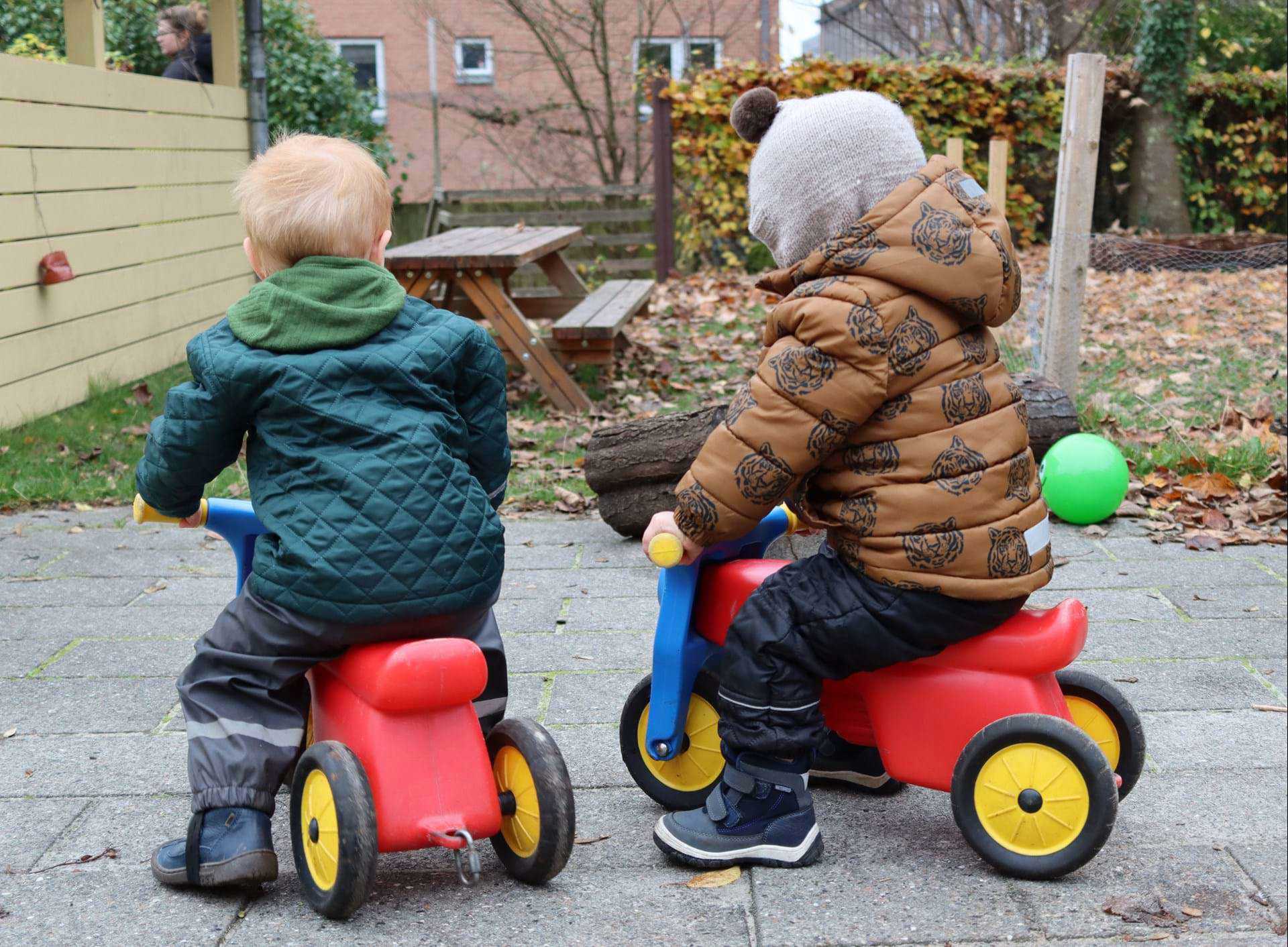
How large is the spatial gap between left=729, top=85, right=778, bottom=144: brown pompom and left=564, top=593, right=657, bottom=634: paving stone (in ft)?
5.51

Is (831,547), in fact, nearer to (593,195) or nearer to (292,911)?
(292,911)

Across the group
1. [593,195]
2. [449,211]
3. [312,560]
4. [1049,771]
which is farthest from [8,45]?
[1049,771]

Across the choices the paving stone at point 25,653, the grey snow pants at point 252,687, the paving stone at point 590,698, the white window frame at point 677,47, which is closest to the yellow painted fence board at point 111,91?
the paving stone at point 25,653

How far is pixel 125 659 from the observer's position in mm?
3578

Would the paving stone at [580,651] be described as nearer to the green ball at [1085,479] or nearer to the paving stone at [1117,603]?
the paving stone at [1117,603]

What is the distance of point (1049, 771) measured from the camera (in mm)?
2295

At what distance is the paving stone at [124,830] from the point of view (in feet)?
8.12

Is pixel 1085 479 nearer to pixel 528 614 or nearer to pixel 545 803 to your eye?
pixel 528 614

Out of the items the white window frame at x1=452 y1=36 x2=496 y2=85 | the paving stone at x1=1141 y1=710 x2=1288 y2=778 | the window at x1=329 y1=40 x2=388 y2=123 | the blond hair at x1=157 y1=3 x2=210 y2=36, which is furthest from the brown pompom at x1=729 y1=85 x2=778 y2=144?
the window at x1=329 y1=40 x2=388 y2=123

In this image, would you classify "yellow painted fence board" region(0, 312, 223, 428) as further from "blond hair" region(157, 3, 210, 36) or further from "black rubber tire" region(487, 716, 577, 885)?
"black rubber tire" region(487, 716, 577, 885)

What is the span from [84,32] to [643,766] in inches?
245

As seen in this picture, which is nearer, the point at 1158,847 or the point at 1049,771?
the point at 1049,771

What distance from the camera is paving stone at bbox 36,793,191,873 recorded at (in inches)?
97.4

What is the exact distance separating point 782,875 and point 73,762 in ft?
5.08
